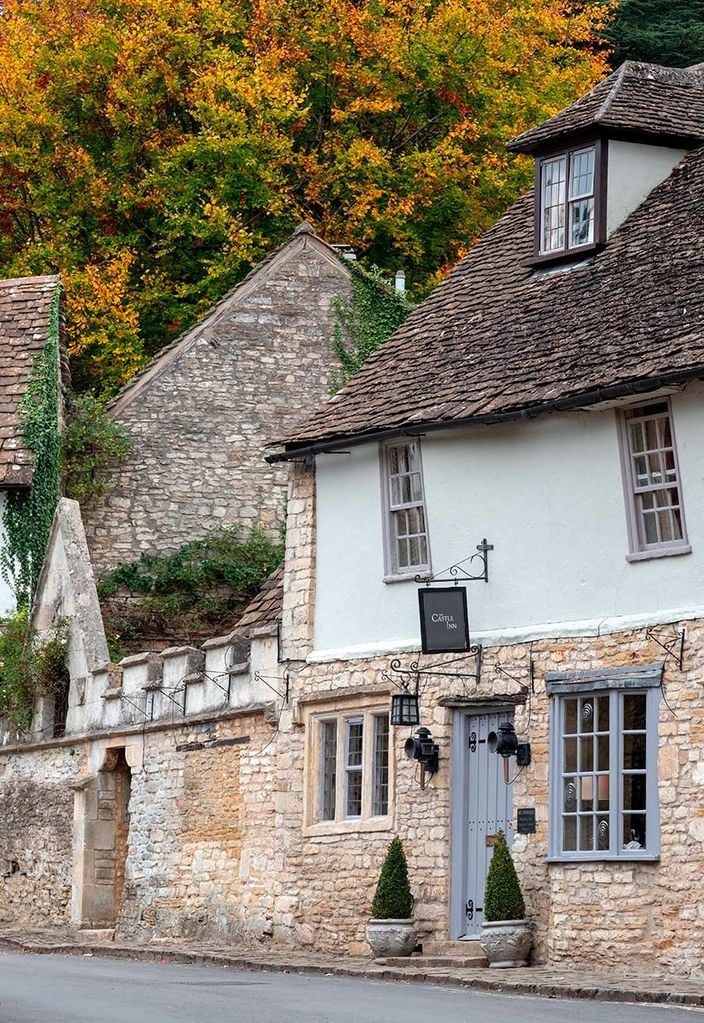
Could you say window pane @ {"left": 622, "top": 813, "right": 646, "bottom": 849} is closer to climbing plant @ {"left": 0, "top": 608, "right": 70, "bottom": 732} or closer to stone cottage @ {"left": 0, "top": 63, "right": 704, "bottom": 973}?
stone cottage @ {"left": 0, "top": 63, "right": 704, "bottom": 973}

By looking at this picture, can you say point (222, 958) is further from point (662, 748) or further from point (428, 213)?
point (428, 213)

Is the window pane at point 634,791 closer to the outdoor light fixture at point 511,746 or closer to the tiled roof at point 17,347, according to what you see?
the outdoor light fixture at point 511,746

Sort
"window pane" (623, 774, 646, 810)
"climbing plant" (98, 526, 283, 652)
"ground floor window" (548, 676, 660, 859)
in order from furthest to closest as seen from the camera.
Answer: "climbing plant" (98, 526, 283, 652)
"window pane" (623, 774, 646, 810)
"ground floor window" (548, 676, 660, 859)

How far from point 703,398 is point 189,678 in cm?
875

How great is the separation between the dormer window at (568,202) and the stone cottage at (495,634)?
36 millimetres

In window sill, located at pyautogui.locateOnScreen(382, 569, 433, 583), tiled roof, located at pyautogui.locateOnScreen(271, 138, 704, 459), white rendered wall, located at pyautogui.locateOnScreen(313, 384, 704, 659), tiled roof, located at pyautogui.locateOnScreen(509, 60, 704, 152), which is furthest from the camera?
tiled roof, located at pyautogui.locateOnScreen(509, 60, 704, 152)

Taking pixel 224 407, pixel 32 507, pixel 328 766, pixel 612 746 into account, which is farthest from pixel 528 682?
pixel 224 407

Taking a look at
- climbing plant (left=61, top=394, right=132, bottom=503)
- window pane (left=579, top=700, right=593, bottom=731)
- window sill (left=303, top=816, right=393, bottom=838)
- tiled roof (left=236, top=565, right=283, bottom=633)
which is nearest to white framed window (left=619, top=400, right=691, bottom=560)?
window pane (left=579, top=700, right=593, bottom=731)

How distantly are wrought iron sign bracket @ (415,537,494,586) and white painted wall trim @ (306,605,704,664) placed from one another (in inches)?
24.5

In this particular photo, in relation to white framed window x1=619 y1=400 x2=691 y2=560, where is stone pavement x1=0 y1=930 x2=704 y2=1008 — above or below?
below

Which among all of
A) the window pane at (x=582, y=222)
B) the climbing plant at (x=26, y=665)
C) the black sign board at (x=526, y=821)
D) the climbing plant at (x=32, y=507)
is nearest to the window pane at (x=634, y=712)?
the black sign board at (x=526, y=821)

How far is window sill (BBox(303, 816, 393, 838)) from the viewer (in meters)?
22.5

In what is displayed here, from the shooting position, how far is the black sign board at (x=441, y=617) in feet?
70.6

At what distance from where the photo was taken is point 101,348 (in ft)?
125
